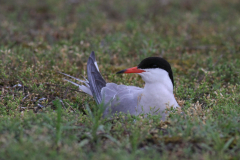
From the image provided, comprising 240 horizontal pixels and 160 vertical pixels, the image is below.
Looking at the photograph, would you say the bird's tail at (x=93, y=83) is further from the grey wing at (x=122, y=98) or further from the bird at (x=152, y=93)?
the bird at (x=152, y=93)

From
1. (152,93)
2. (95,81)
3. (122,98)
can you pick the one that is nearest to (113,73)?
(95,81)

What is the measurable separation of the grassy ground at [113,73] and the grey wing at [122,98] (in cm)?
24

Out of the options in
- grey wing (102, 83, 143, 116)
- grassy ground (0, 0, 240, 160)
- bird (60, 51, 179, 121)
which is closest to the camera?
grassy ground (0, 0, 240, 160)

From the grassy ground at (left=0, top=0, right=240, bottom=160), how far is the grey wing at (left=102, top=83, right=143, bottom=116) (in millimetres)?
244

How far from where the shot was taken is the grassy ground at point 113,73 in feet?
9.08

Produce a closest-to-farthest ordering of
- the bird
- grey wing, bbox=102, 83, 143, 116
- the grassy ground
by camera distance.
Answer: the grassy ground
the bird
grey wing, bbox=102, 83, 143, 116

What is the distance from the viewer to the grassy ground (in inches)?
109

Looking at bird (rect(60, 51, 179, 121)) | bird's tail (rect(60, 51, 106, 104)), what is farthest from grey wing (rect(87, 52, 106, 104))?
bird (rect(60, 51, 179, 121))

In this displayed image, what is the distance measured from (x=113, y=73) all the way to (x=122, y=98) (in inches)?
56.5

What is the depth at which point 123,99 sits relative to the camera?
4.23 meters

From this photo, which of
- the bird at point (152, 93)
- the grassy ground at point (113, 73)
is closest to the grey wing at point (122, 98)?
the bird at point (152, 93)

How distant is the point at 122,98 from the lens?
427 centimetres

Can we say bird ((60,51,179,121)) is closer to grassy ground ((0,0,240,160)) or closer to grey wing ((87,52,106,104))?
grassy ground ((0,0,240,160))

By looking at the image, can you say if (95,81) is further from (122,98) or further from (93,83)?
(122,98)
